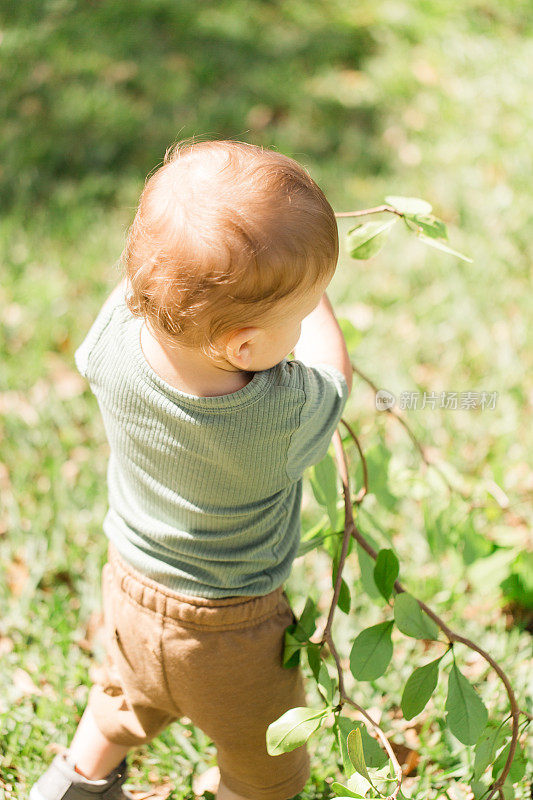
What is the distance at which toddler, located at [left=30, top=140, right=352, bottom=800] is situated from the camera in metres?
1.09

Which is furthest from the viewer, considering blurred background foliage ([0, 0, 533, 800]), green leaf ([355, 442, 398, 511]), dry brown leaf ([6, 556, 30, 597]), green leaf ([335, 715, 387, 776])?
dry brown leaf ([6, 556, 30, 597])

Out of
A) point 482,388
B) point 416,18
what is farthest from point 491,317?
point 416,18

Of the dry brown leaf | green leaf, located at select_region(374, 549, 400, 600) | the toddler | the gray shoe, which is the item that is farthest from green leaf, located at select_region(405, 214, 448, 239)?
the dry brown leaf

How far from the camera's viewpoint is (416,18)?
4641mm

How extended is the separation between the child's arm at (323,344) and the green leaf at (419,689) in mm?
471

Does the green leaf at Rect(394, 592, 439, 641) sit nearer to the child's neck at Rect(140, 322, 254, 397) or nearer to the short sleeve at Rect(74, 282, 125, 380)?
the child's neck at Rect(140, 322, 254, 397)

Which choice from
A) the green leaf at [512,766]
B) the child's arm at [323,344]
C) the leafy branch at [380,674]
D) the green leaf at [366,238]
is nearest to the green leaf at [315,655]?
the leafy branch at [380,674]

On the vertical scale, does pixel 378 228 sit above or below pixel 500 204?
above

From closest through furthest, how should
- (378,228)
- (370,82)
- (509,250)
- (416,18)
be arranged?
(378,228), (509,250), (370,82), (416,18)

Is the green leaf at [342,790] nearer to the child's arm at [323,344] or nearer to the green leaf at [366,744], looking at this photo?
the green leaf at [366,744]

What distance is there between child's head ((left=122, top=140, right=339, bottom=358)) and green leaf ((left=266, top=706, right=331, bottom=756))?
553 mm

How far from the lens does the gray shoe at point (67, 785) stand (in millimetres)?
1576

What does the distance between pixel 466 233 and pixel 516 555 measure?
5.56ft

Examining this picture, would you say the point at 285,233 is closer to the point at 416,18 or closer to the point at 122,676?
the point at 122,676
